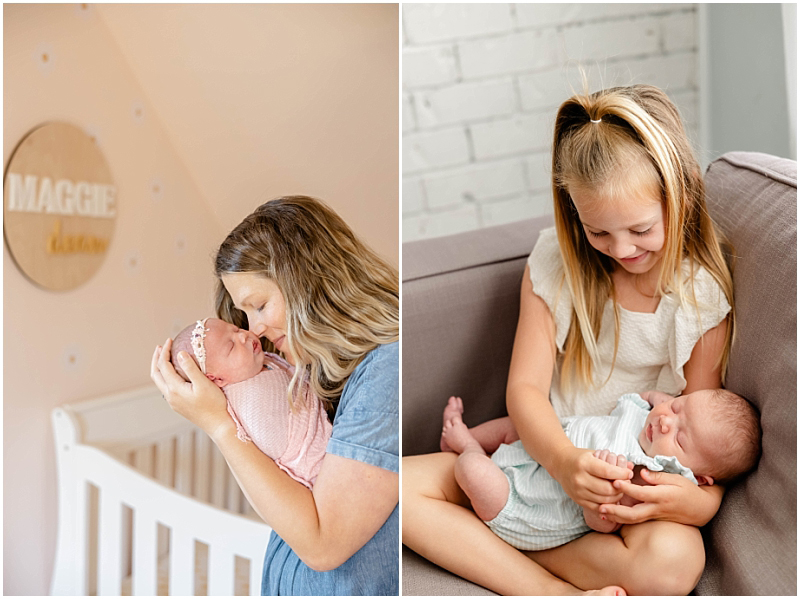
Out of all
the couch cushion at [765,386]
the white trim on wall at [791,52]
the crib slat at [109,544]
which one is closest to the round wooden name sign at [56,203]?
the crib slat at [109,544]

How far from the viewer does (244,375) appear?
2.06 ft

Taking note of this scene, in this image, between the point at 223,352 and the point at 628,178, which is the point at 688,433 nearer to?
the point at 628,178

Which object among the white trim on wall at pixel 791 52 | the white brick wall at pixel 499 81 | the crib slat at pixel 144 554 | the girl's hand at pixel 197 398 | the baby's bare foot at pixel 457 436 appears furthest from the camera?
the white brick wall at pixel 499 81

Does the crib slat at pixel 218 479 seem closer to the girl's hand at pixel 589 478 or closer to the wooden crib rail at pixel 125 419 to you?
the wooden crib rail at pixel 125 419

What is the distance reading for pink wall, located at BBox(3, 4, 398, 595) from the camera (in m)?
0.68

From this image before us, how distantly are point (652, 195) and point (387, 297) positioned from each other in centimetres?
32

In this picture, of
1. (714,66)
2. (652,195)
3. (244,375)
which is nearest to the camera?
(244,375)

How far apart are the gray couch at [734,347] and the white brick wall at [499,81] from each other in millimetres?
401

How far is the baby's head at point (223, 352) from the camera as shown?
62cm

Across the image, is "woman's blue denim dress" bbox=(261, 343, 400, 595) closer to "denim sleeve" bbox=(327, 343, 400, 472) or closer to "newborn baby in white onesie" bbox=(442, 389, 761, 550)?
"denim sleeve" bbox=(327, 343, 400, 472)

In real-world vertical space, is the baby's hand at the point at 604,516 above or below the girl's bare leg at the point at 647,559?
above

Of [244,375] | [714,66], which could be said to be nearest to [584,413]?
[244,375]

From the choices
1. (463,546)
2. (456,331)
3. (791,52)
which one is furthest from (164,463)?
(791,52)

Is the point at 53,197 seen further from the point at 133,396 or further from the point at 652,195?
the point at 652,195
